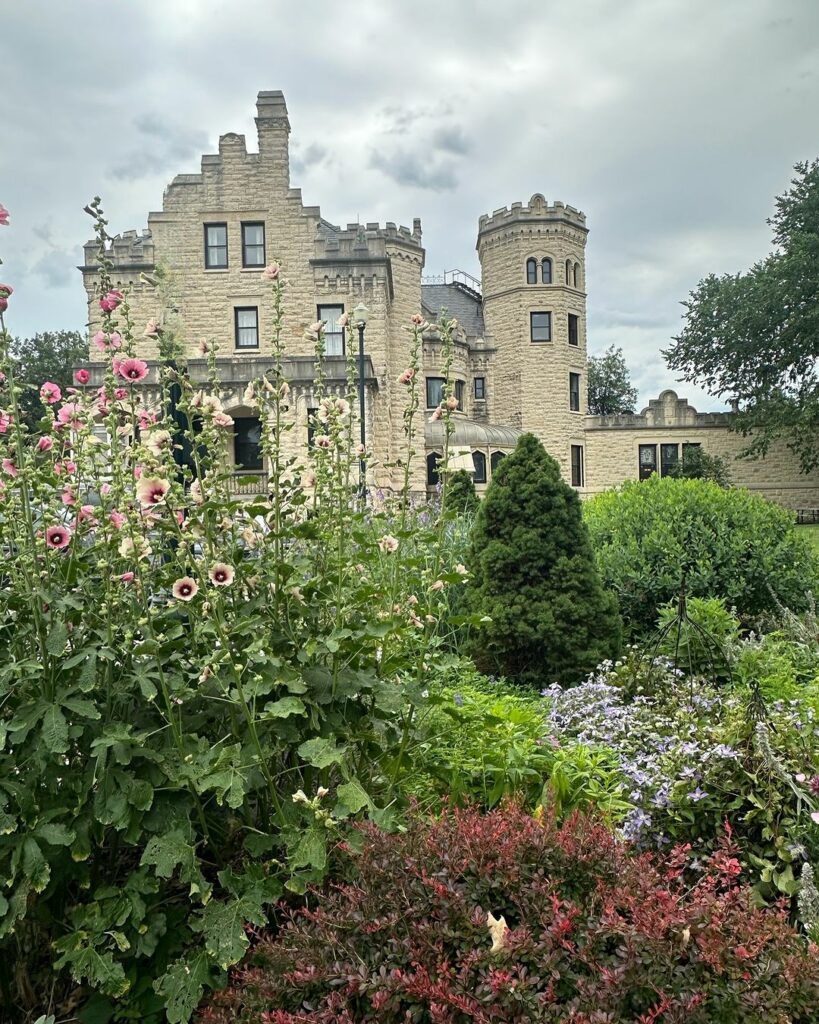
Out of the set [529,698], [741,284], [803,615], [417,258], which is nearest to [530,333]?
[417,258]

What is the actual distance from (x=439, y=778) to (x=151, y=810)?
134cm

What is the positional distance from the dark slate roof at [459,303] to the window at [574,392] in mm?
6255

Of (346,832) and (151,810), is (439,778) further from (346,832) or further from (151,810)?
(151,810)

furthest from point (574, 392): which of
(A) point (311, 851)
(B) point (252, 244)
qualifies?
(A) point (311, 851)

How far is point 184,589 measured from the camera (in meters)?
2.13

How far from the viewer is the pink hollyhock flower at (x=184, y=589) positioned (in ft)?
6.90

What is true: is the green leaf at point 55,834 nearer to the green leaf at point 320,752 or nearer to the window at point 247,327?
the green leaf at point 320,752

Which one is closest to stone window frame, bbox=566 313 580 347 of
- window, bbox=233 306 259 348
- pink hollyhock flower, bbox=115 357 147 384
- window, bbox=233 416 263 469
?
window, bbox=233 306 259 348

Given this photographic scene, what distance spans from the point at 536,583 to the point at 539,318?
28886 millimetres

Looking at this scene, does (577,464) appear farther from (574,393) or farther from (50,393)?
(50,393)

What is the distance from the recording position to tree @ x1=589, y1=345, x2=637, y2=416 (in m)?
50.8

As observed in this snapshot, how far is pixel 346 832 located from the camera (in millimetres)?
2297

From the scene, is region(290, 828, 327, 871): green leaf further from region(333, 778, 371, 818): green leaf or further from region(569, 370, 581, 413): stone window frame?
region(569, 370, 581, 413): stone window frame

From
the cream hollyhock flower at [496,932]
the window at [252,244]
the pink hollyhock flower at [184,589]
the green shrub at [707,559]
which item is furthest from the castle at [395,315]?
the cream hollyhock flower at [496,932]
